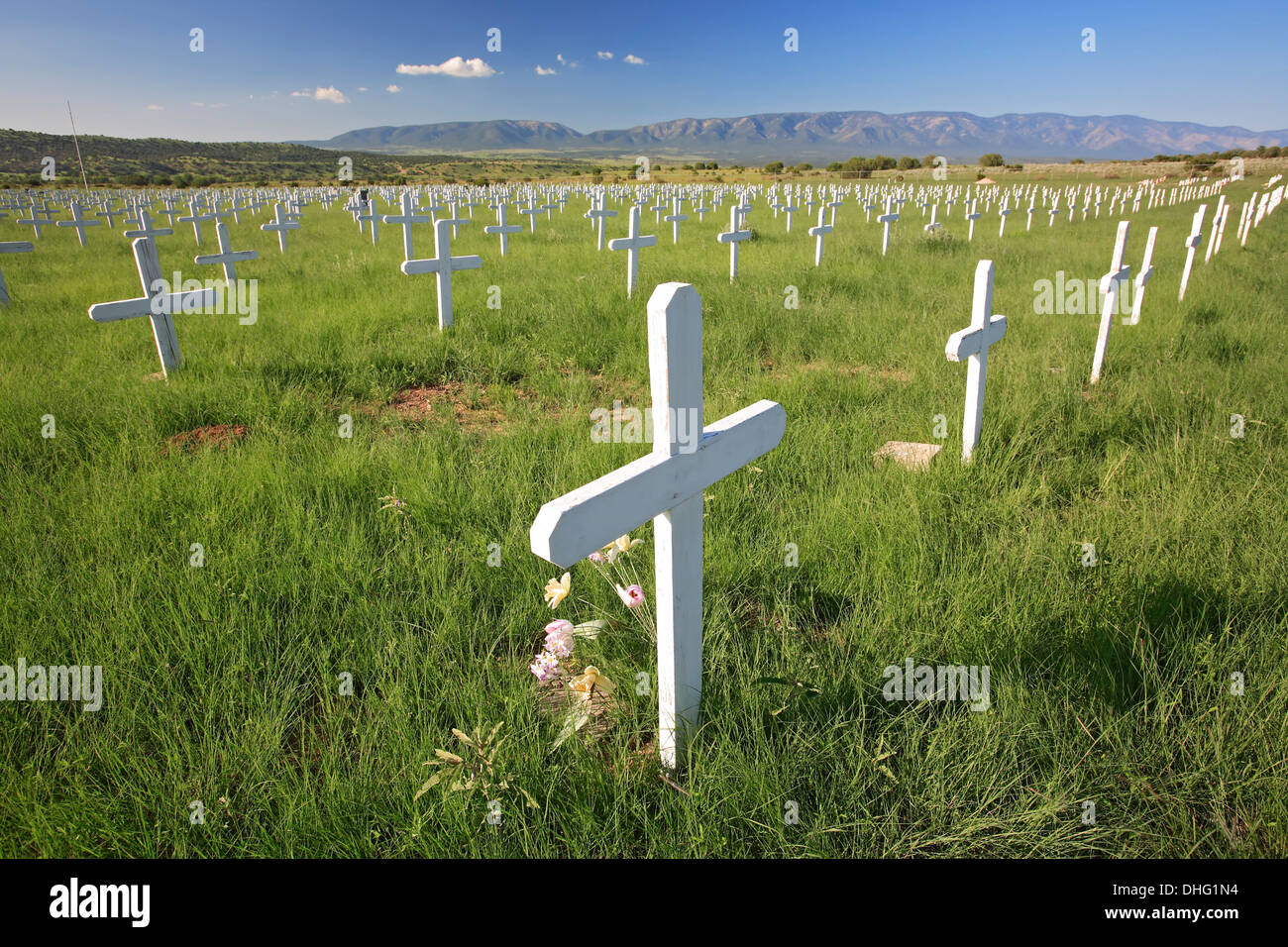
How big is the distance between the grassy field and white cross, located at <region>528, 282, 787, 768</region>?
0.82 ft

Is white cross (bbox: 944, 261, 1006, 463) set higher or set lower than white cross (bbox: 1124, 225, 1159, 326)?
lower

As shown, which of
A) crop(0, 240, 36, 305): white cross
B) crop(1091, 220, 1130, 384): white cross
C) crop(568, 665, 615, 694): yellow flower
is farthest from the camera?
crop(0, 240, 36, 305): white cross

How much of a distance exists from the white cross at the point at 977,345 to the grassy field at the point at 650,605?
0.82ft

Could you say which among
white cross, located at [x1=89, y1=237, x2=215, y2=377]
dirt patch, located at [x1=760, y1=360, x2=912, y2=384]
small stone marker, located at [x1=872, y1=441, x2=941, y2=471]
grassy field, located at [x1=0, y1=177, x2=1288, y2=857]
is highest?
white cross, located at [x1=89, y1=237, x2=215, y2=377]

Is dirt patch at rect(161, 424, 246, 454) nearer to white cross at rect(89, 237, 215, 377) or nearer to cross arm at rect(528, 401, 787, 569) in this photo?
white cross at rect(89, 237, 215, 377)

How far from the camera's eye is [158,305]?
534 cm

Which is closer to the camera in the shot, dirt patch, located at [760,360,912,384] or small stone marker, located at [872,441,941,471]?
small stone marker, located at [872,441,941,471]

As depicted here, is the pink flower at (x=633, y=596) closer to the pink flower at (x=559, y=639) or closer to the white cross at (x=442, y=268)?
the pink flower at (x=559, y=639)

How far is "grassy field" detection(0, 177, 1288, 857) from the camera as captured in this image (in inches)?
68.7

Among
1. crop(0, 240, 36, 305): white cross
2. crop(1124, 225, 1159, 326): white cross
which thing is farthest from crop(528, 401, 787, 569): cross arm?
crop(0, 240, 36, 305): white cross

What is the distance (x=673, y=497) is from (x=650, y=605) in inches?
40.6

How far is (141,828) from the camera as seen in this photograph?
174 cm

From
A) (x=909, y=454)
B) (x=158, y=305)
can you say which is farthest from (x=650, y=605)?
(x=158, y=305)

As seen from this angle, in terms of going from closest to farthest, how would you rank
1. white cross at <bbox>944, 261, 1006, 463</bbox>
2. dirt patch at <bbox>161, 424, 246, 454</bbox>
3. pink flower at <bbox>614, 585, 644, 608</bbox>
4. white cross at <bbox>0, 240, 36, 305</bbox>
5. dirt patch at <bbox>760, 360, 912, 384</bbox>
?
pink flower at <bbox>614, 585, 644, 608</bbox>
white cross at <bbox>944, 261, 1006, 463</bbox>
dirt patch at <bbox>161, 424, 246, 454</bbox>
dirt patch at <bbox>760, 360, 912, 384</bbox>
white cross at <bbox>0, 240, 36, 305</bbox>
